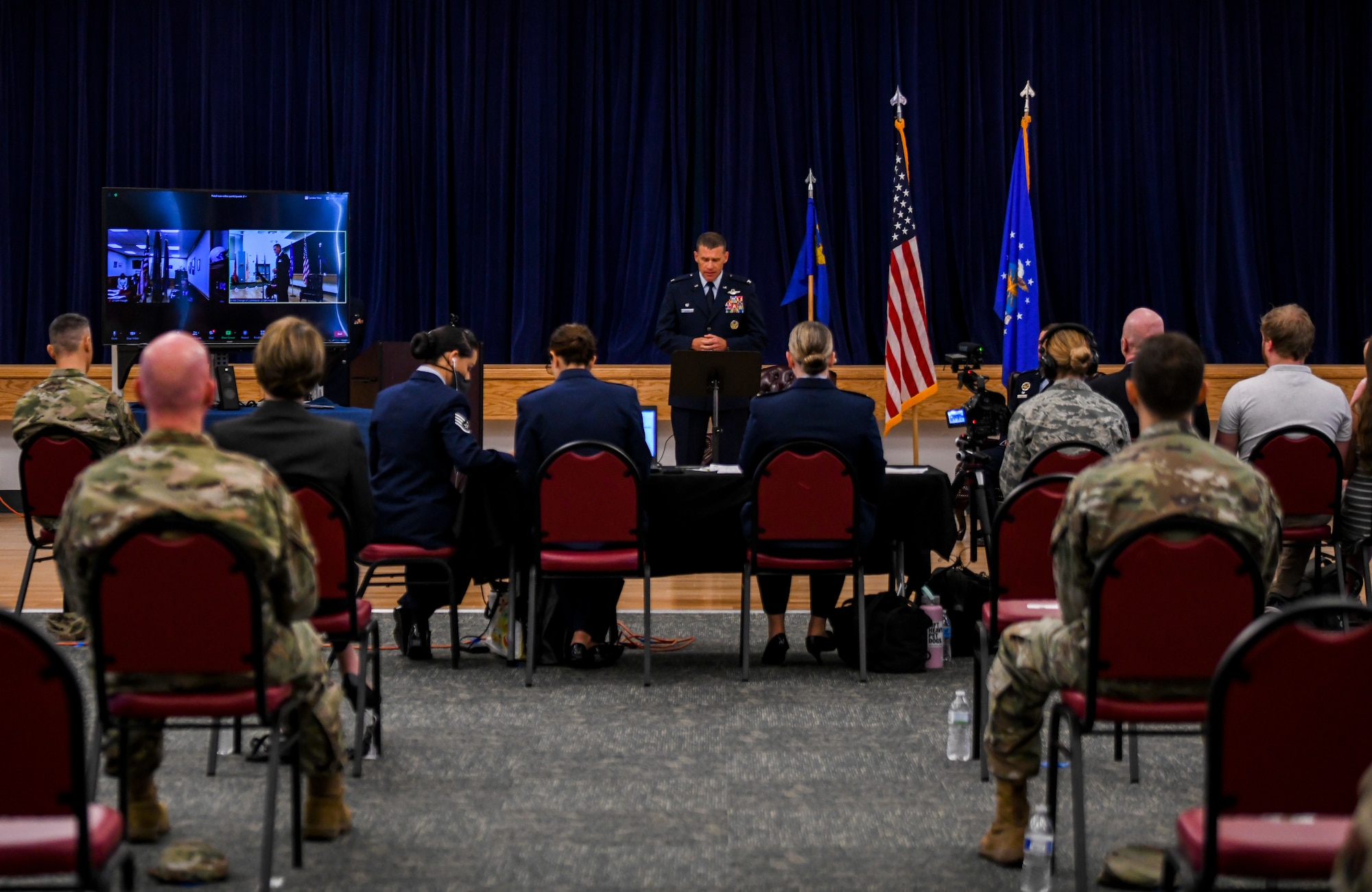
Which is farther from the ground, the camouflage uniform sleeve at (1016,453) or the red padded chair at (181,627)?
the camouflage uniform sleeve at (1016,453)

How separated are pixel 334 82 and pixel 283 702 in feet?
25.1

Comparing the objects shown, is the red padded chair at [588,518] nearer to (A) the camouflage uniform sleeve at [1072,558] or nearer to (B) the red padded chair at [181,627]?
(B) the red padded chair at [181,627]

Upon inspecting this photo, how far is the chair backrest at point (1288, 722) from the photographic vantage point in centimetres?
184

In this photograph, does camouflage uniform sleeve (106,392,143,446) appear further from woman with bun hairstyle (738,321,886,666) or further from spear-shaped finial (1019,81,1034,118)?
spear-shaped finial (1019,81,1034,118)

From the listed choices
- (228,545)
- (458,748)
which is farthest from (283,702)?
(458,748)

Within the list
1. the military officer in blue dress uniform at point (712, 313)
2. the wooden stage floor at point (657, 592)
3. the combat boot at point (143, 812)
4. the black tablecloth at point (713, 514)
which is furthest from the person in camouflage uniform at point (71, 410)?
the military officer in blue dress uniform at point (712, 313)

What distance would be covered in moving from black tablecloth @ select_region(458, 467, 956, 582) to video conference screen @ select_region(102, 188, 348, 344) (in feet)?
10.2

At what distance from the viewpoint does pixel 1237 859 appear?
6.14 ft

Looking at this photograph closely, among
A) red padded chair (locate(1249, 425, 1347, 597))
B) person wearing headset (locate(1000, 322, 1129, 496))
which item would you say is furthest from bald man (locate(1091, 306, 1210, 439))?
person wearing headset (locate(1000, 322, 1129, 496))

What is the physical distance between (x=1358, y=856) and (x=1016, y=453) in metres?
3.49

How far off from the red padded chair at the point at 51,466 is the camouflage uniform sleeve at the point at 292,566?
2.94 m

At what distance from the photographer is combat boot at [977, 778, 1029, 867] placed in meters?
2.85

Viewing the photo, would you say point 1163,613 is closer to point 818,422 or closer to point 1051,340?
point 1051,340

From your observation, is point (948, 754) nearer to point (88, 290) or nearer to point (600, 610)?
point (600, 610)
